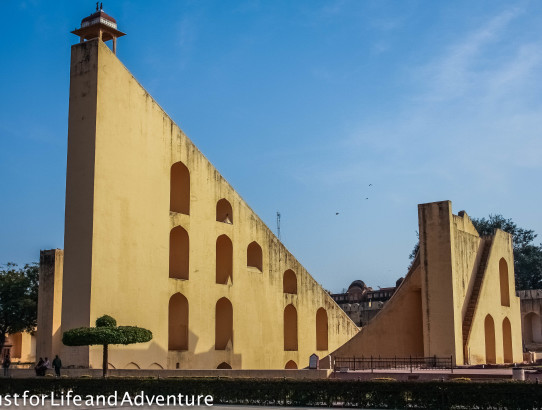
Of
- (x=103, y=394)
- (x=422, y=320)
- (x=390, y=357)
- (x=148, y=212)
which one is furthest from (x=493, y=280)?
(x=103, y=394)

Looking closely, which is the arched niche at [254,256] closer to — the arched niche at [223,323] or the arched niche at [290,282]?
the arched niche at [290,282]

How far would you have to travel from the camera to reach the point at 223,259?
78.0ft

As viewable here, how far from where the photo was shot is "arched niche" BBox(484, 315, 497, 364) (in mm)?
24938

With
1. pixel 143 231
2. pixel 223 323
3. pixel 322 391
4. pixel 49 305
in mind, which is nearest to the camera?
pixel 322 391

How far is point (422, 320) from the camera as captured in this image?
2394 cm

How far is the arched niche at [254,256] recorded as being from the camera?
2473 centimetres

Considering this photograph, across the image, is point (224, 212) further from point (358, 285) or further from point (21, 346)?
point (358, 285)

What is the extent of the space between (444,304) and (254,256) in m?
6.64

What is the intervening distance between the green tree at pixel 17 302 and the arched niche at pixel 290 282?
10.3 metres

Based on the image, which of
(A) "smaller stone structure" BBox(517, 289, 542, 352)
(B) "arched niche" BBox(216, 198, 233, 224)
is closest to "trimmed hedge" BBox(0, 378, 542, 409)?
(B) "arched niche" BBox(216, 198, 233, 224)

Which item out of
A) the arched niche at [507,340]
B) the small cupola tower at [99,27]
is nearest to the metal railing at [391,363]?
the arched niche at [507,340]

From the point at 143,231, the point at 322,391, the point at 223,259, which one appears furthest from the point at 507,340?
the point at 322,391

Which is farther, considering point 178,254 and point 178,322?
point 178,254

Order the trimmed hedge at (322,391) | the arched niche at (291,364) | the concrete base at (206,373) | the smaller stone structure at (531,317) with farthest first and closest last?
the smaller stone structure at (531,317)
the arched niche at (291,364)
the concrete base at (206,373)
the trimmed hedge at (322,391)
